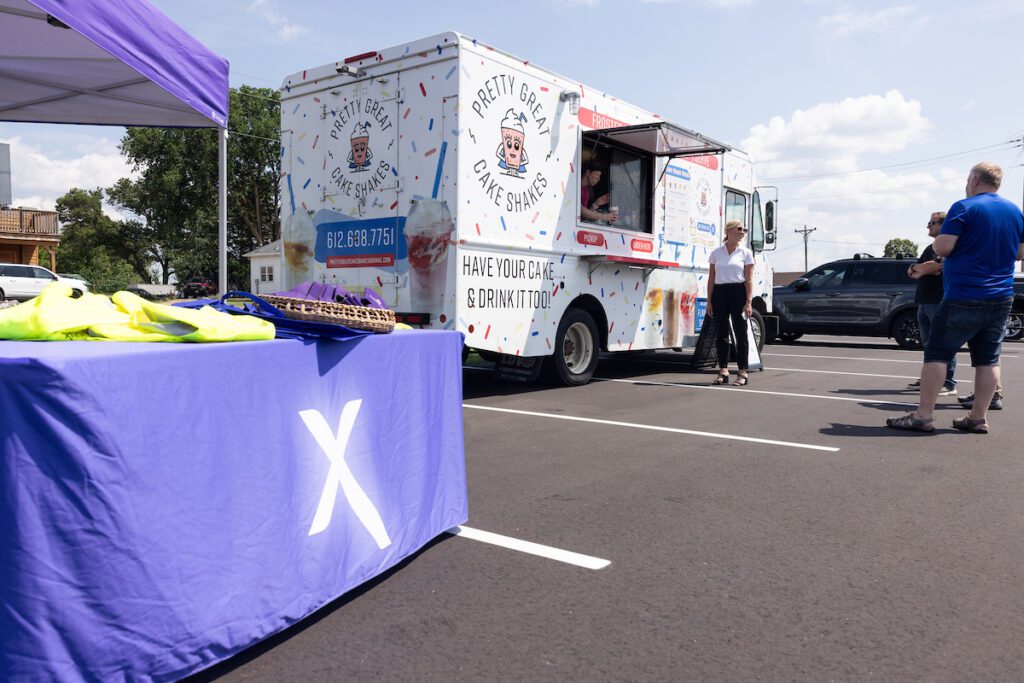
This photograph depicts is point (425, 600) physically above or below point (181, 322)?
below

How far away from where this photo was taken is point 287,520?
2.58 meters

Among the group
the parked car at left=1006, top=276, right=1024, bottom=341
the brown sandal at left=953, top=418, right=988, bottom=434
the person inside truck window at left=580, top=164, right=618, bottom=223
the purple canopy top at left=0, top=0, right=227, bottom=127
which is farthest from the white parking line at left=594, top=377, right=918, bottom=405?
the parked car at left=1006, top=276, right=1024, bottom=341

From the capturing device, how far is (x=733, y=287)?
866 centimetres

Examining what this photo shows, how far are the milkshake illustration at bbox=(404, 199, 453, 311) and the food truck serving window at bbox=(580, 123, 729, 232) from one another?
6.73 feet

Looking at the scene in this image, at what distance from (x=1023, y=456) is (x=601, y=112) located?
17.2 ft

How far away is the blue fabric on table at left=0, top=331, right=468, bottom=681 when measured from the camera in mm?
1883

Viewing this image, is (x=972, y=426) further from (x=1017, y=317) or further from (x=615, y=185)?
(x=1017, y=317)

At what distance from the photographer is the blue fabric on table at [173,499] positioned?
1883 millimetres

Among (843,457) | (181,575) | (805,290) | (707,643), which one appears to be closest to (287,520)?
(181,575)

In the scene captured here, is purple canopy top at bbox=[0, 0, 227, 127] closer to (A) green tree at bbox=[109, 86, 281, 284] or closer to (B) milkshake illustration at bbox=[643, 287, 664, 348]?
(B) milkshake illustration at bbox=[643, 287, 664, 348]

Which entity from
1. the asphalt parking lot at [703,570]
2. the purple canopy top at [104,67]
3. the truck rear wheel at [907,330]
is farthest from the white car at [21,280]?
the asphalt parking lot at [703,570]

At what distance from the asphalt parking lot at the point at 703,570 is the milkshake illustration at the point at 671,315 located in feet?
12.6

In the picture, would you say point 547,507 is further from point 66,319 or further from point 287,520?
point 66,319

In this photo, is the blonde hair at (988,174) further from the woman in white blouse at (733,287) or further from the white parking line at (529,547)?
the white parking line at (529,547)
